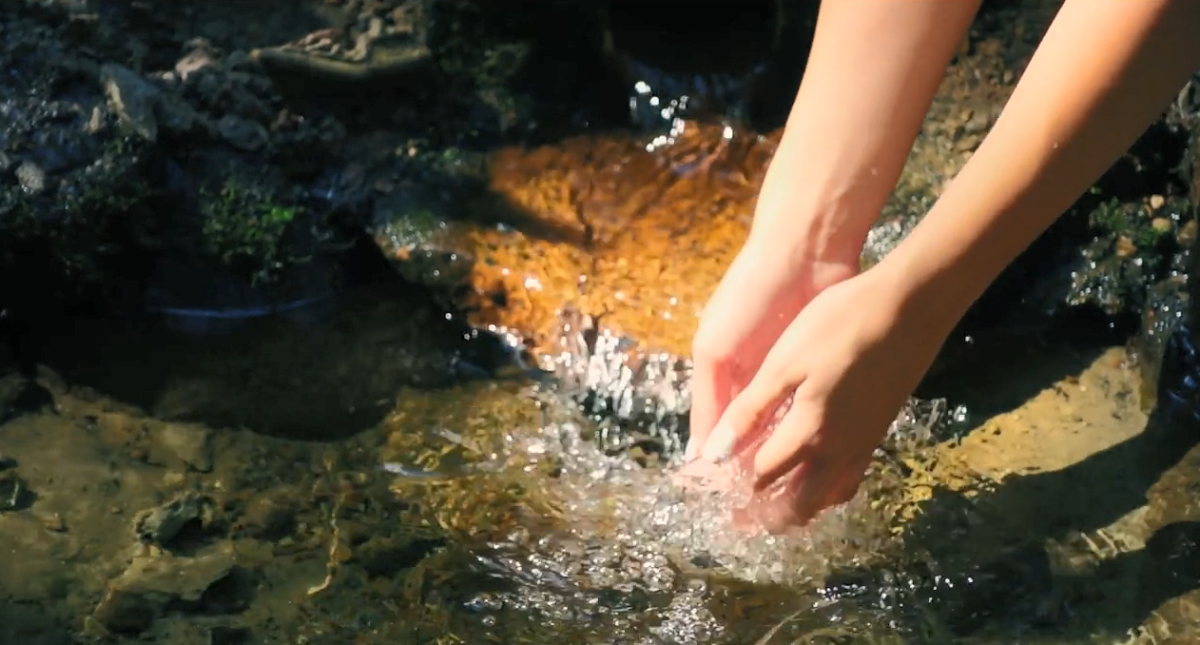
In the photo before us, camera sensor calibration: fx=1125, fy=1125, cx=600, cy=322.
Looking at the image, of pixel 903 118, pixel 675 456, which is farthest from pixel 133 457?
pixel 903 118

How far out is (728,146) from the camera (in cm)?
257

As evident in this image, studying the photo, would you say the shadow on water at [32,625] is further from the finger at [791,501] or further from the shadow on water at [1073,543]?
the shadow on water at [1073,543]

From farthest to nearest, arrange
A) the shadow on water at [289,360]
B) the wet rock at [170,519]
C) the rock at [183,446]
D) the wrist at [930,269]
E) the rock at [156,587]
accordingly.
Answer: the shadow on water at [289,360] < the rock at [183,446] < the wet rock at [170,519] < the rock at [156,587] < the wrist at [930,269]

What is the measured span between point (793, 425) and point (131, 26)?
5.72 ft

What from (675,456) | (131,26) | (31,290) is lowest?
(675,456)

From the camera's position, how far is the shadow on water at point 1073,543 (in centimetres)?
148

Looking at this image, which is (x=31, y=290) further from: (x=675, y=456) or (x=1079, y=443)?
(x=1079, y=443)

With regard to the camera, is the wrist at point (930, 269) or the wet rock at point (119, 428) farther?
the wet rock at point (119, 428)

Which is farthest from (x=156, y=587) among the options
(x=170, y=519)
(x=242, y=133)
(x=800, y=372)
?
(x=242, y=133)

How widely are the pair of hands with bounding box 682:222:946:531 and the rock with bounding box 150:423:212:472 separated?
789 millimetres

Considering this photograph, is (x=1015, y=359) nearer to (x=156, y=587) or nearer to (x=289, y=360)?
(x=289, y=360)

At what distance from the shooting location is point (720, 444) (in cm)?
136

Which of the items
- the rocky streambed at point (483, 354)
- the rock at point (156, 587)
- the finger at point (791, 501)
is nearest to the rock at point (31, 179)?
the rocky streambed at point (483, 354)

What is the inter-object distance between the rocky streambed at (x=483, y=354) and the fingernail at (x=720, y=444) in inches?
9.0
